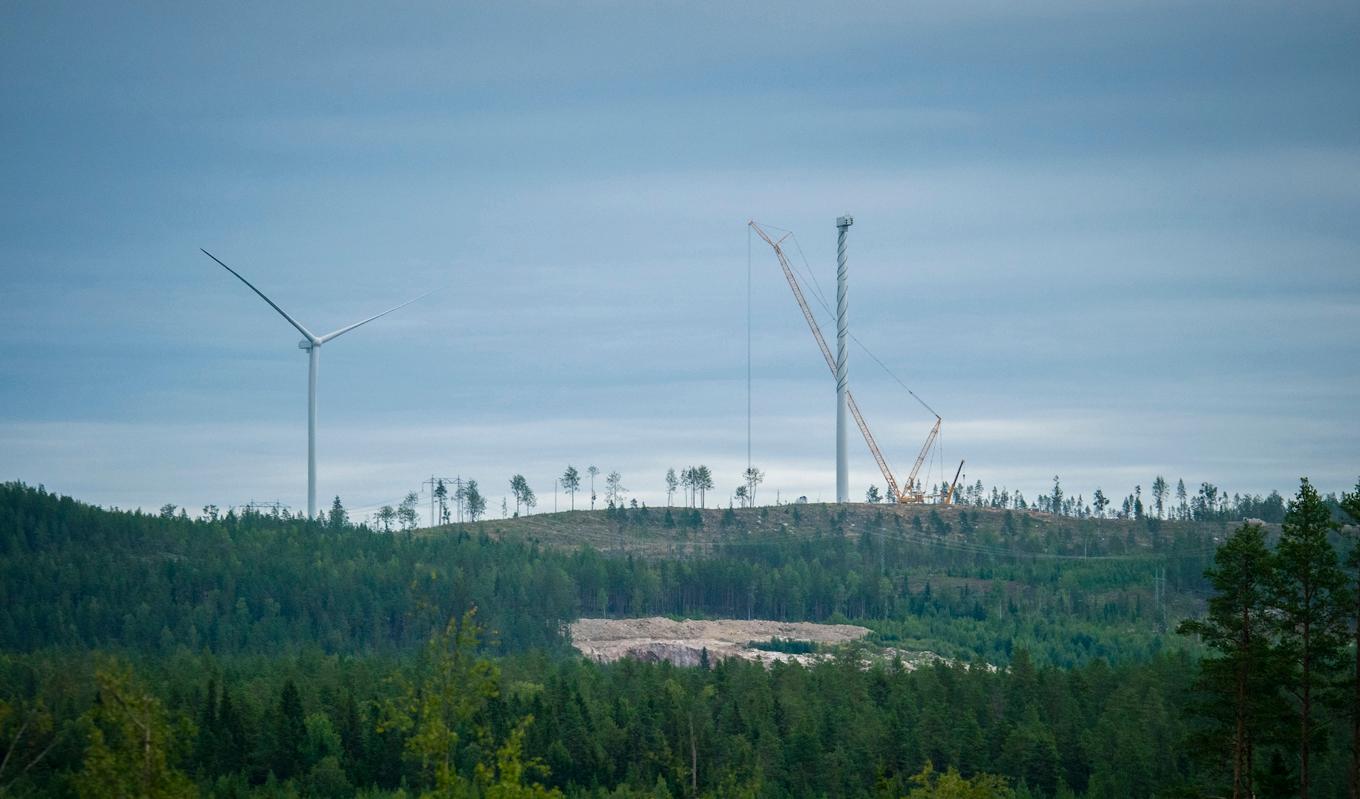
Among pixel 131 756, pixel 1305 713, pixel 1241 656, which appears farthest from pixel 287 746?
pixel 1305 713

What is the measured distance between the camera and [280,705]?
183 m

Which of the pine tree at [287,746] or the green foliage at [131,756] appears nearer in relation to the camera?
the green foliage at [131,756]

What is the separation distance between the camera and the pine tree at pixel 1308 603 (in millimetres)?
80312

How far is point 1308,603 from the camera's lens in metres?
83.1

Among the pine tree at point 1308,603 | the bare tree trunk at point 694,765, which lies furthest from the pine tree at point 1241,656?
the bare tree trunk at point 694,765

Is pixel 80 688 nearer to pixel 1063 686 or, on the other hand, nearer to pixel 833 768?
pixel 833 768

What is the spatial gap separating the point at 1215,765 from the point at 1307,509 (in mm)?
13148

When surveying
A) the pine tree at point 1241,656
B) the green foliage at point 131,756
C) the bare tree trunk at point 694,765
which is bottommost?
the bare tree trunk at point 694,765

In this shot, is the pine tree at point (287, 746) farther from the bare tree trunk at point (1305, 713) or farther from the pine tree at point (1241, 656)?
the bare tree trunk at point (1305, 713)

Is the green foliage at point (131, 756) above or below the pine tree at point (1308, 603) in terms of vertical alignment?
below

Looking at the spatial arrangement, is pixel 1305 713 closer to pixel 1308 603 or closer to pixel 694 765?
pixel 1308 603

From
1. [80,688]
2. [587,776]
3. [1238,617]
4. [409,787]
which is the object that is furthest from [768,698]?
[1238,617]

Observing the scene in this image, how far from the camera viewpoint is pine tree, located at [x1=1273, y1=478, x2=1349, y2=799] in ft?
263

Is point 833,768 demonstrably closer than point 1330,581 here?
No
